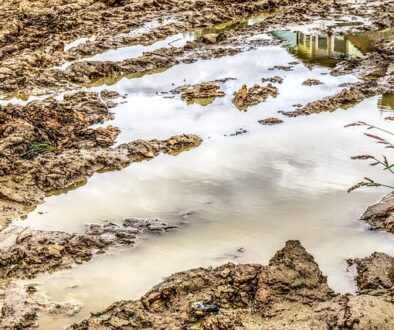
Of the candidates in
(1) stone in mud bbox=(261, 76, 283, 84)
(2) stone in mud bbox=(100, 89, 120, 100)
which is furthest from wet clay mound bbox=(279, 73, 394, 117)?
(2) stone in mud bbox=(100, 89, 120, 100)

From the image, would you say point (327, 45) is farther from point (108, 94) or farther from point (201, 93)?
point (108, 94)

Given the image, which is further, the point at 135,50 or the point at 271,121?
the point at 135,50

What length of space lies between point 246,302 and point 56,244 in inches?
66.7

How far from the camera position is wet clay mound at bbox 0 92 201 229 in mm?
5211

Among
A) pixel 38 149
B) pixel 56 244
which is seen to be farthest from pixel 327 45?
pixel 56 244

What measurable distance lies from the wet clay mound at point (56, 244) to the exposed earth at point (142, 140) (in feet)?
0.03

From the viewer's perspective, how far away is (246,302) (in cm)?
331

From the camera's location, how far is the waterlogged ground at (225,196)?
4.03 metres

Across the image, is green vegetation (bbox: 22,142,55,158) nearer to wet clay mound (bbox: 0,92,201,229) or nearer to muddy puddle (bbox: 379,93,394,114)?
wet clay mound (bbox: 0,92,201,229)

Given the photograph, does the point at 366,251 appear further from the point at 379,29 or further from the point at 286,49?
the point at 379,29

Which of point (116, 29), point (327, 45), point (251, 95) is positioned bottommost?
point (251, 95)

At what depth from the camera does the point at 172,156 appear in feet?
19.4

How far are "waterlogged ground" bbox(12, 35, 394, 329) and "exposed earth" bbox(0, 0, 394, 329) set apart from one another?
0.14 m

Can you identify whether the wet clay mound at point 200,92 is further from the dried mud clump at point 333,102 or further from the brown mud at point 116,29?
the brown mud at point 116,29
